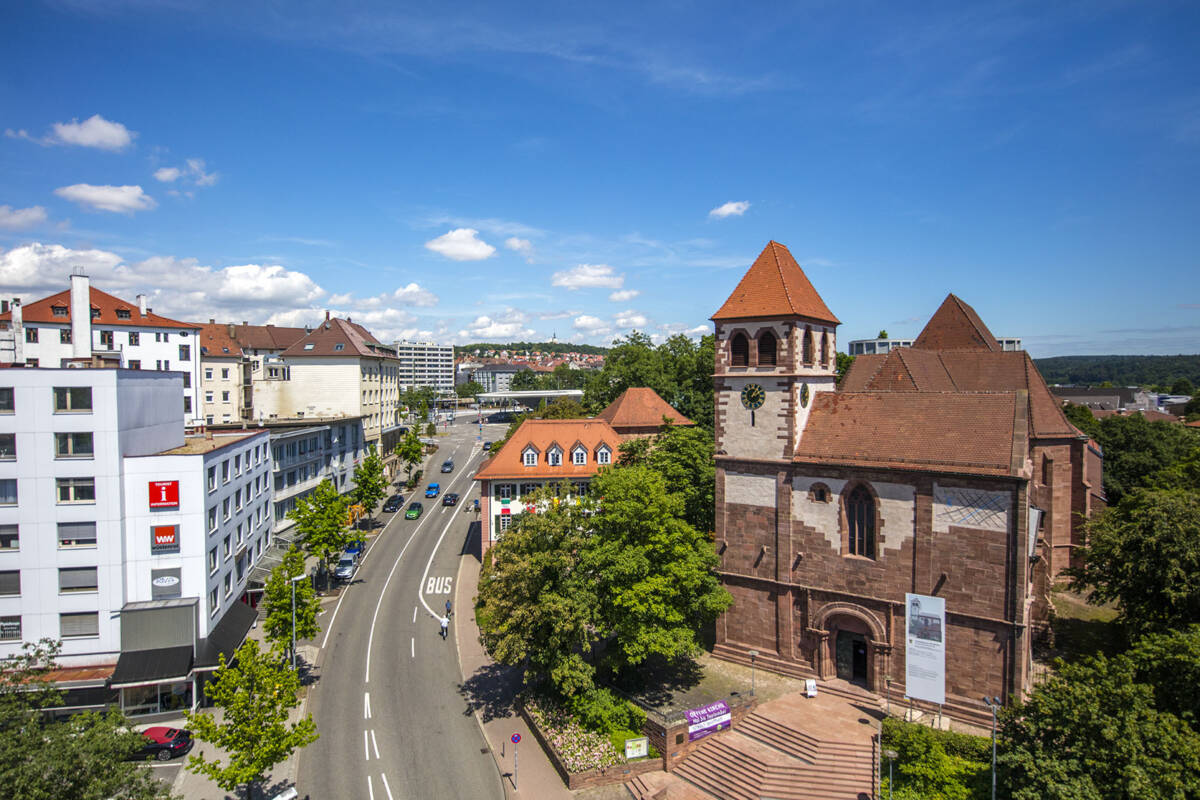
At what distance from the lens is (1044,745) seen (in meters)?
23.3

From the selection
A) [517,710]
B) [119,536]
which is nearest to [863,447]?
[517,710]

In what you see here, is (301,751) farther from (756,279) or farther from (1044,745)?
(756,279)

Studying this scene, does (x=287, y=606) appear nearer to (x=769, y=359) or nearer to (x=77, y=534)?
(x=77, y=534)

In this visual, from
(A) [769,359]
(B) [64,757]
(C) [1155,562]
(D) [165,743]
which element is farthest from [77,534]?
(C) [1155,562]

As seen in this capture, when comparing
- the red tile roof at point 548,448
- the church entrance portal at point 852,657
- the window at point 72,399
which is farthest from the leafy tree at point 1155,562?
the window at point 72,399

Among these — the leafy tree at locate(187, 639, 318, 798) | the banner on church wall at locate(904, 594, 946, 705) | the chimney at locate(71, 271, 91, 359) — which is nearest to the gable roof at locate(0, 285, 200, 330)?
the chimney at locate(71, 271, 91, 359)

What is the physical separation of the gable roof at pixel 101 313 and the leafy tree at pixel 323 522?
3228 cm

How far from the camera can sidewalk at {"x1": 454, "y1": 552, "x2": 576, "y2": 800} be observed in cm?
3020

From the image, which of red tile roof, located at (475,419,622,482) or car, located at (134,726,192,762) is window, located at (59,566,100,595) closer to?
car, located at (134,726,192,762)

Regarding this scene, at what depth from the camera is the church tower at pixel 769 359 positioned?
3678 centimetres

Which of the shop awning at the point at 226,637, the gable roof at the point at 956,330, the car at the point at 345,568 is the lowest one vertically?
the car at the point at 345,568

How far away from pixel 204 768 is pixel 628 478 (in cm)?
2161

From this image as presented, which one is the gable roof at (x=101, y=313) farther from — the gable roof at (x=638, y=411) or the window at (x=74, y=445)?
the gable roof at (x=638, y=411)

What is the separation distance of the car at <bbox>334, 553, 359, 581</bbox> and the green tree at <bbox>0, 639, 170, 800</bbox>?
103 ft
